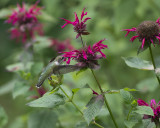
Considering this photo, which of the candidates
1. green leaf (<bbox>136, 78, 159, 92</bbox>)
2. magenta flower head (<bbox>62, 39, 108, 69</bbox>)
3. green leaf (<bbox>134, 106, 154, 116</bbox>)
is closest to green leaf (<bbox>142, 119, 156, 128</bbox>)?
green leaf (<bbox>134, 106, 154, 116</bbox>)

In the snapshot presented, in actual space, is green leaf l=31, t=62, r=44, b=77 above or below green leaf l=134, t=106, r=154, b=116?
below

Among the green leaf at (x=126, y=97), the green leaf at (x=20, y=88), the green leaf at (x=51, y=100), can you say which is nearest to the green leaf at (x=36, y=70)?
the green leaf at (x=20, y=88)

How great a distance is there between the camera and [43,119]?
3.24 feet

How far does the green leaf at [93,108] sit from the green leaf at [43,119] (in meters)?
0.32

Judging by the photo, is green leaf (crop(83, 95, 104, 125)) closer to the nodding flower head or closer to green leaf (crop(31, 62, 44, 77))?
the nodding flower head

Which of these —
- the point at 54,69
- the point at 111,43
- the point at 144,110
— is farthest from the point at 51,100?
the point at 111,43

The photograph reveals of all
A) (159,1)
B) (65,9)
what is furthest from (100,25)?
(159,1)

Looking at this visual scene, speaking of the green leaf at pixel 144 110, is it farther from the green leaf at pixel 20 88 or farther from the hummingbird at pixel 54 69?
the green leaf at pixel 20 88

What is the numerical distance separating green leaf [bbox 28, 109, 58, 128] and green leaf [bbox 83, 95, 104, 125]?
1.05 feet

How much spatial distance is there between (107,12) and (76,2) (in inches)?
9.1

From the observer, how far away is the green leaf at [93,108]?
63 cm

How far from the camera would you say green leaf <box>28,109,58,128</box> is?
3.16ft

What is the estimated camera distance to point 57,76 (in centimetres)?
70

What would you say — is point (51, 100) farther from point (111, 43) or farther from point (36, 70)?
point (111, 43)
